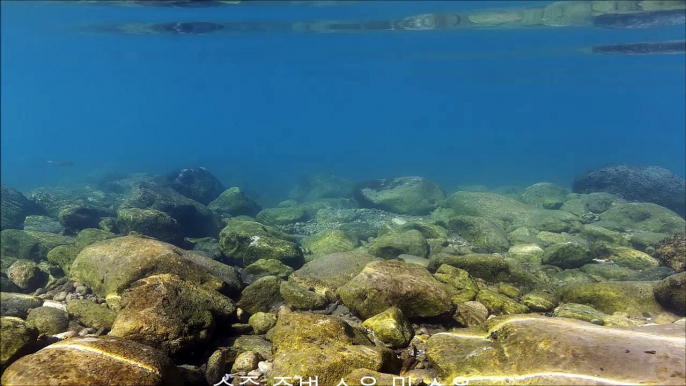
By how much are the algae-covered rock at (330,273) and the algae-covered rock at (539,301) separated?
9.54 feet

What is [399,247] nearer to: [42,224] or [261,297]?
[261,297]

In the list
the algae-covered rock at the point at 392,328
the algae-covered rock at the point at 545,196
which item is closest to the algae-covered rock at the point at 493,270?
the algae-covered rock at the point at 392,328

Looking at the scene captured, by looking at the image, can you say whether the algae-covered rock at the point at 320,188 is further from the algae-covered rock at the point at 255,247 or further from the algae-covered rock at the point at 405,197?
the algae-covered rock at the point at 255,247

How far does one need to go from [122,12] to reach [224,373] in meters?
→ 30.3

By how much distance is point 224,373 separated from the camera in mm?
3936

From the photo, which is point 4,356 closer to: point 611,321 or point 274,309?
point 274,309

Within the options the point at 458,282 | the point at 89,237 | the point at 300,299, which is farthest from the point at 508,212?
the point at 89,237

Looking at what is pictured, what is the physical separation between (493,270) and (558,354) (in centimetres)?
363

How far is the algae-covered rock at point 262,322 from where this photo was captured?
498 centimetres

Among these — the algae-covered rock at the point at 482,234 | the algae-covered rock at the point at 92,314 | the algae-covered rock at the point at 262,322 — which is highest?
the algae-covered rock at the point at 92,314

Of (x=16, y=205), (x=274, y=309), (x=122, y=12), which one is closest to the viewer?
(x=274, y=309)

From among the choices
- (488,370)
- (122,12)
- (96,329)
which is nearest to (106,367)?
(96,329)

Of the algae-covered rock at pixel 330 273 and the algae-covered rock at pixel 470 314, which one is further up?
the algae-covered rock at pixel 470 314

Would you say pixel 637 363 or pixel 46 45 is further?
pixel 46 45
